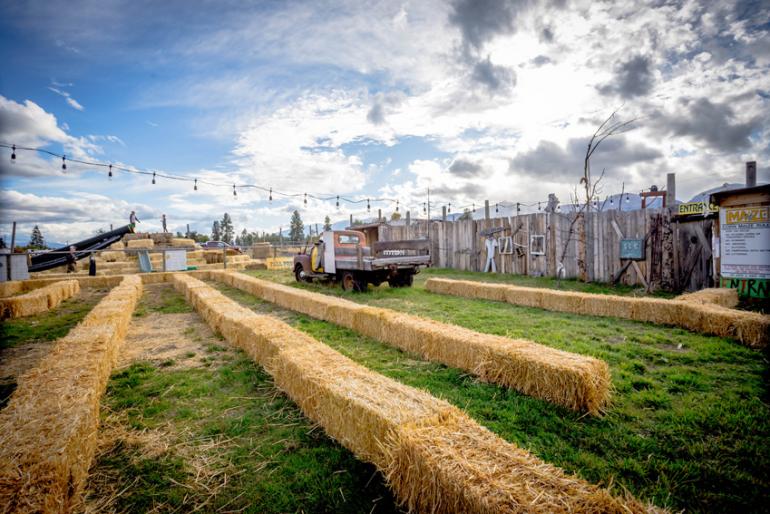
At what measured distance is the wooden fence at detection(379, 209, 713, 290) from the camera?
10211mm

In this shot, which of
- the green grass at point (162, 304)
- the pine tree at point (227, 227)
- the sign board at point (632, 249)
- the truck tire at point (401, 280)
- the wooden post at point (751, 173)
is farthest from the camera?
the pine tree at point (227, 227)

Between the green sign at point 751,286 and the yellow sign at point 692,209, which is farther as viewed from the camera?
the yellow sign at point 692,209

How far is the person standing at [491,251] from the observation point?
16.3 meters

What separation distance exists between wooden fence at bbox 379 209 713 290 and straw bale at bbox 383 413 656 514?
1089 centimetres

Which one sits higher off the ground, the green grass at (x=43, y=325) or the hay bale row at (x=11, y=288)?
the hay bale row at (x=11, y=288)

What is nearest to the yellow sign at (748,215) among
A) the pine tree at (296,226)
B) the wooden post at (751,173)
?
the wooden post at (751,173)

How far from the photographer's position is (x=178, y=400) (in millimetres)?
4141

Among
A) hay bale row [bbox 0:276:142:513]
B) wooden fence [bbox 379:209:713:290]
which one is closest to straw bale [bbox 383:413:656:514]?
hay bale row [bbox 0:276:142:513]

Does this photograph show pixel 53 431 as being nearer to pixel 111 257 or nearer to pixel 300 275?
pixel 300 275

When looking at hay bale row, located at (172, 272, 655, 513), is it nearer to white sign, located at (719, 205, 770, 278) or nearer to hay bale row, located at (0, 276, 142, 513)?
hay bale row, located at (0, 276, 142, 513)

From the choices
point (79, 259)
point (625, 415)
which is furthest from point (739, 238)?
point (79, 259)

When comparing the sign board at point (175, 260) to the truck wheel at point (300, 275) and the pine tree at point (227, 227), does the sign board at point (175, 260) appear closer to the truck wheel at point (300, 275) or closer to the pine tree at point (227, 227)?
the truck wheel at point (300, 275)

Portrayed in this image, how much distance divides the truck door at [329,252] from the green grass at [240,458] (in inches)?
329

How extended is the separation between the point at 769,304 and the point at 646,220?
411 centimetres
